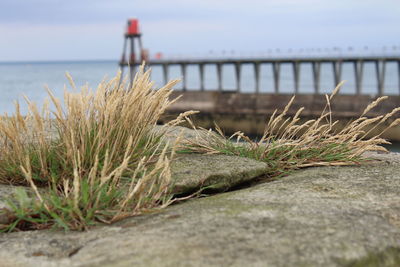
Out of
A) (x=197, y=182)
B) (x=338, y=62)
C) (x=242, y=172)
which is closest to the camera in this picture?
(x=197, y=182)

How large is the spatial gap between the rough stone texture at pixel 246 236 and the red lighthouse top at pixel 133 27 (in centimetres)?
3700

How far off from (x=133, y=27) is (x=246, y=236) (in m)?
38.2

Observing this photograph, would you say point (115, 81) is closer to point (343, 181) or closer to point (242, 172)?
point (242, 172)

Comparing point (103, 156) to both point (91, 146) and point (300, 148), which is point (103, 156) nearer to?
point (91, 146)

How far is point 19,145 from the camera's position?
11.6ft

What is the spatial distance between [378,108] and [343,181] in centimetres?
2276

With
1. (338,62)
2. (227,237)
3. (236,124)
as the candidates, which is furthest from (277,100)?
(227,237)

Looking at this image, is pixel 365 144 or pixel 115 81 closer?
pixel 115 81

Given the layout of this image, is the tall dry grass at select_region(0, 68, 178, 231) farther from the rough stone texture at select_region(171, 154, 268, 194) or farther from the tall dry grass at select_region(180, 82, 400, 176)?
the tall dry grass at select_region(180, 82, 400, 176)

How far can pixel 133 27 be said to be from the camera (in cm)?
3938

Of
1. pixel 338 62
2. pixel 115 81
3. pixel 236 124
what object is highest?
pixel 115 81

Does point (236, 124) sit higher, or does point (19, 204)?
point (19, 204)

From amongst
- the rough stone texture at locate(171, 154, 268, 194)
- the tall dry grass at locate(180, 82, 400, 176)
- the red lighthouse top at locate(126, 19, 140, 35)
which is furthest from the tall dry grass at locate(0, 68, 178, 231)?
the red lighthouse top at locate(126, 19, 140, 35)

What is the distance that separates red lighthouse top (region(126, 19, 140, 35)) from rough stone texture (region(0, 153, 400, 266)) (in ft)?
121
